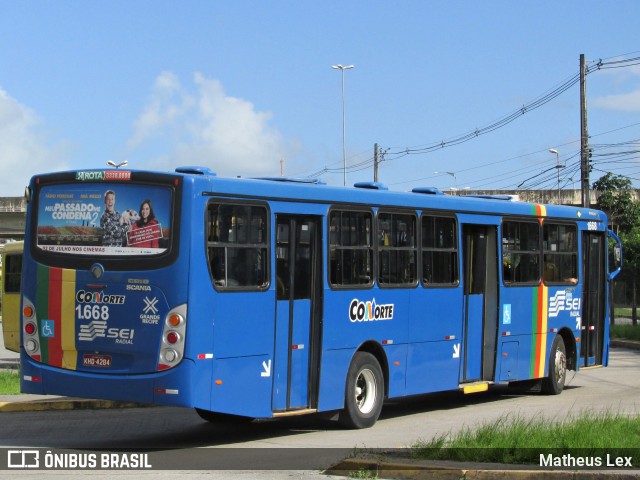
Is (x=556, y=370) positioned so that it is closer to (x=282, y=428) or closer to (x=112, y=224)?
(x=282, y=428)

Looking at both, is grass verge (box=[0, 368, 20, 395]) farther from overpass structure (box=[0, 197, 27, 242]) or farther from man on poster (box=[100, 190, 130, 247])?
overpass structure (box=[0, 197, 27, 242])

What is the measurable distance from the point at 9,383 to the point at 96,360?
809cm

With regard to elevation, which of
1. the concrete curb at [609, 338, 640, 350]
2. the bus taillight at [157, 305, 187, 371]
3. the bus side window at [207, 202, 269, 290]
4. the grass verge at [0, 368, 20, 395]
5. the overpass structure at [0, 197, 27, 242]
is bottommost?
the grass verge at [0, 368, 20, 395]

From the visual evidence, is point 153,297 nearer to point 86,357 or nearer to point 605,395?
point 86,357

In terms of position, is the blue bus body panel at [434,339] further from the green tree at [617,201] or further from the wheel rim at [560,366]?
the green tree at [617,201]

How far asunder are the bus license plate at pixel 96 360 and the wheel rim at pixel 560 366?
958 centimetres

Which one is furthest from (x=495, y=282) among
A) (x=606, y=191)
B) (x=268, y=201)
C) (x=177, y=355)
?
(x=606, y=191)

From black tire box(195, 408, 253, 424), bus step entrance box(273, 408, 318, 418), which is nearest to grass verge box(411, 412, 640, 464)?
bus step entrance box(273, 408, 318, 418)

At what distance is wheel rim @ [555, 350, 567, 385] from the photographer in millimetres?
20109

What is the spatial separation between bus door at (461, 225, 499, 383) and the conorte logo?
7.34m

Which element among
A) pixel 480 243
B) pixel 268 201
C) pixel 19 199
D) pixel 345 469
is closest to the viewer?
pixel 345 469

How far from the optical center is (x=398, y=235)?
52.6ft

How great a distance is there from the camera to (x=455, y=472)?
10383mm

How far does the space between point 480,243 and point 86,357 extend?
7.32 metres
